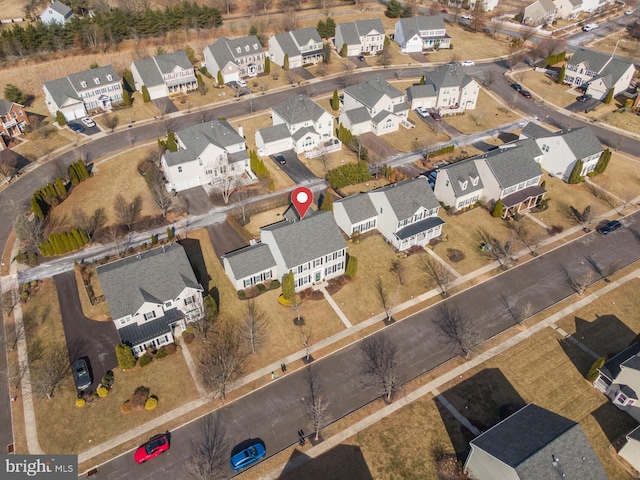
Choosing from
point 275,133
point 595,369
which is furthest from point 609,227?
point 275,133

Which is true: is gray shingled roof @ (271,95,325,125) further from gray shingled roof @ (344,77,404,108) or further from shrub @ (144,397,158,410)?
shrub @ (144,397,158,410)

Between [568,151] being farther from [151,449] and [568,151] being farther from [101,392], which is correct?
[101,392]

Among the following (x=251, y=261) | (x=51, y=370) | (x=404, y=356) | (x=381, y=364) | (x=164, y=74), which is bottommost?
(x=404, y=356)

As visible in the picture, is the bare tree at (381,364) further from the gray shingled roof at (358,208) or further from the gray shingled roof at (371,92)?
the gray shingled roof at (371,92)

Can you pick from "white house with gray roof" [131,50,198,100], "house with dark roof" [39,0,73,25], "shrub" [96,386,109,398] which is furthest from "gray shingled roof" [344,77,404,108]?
"house with dark roof" [39,0,73,25]

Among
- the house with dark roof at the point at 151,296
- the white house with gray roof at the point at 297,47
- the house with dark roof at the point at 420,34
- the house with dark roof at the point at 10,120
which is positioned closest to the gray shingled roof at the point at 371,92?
the white house with gray roof at the point at 297,47
